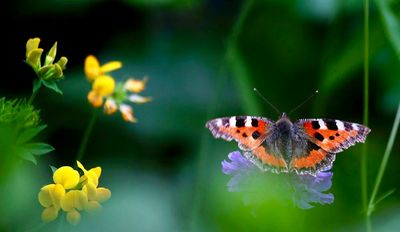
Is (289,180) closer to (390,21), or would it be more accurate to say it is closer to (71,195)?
(71,195)

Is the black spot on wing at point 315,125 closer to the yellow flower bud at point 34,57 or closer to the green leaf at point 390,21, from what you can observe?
the yellow flower bud at point 34,57

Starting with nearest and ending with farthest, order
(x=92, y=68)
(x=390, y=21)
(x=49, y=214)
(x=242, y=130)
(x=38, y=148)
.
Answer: (x=49, y=214), (x=38, y=148), (x=242, y=130), (x=92, y=68), (x=390, y=21)

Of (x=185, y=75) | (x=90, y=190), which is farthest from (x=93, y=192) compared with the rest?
(x=185, y=75)

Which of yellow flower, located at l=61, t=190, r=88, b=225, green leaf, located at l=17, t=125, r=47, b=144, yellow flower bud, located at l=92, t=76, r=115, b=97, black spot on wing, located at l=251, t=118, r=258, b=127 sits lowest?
yellow flower, located at l=61, t=190, r=88, b=225

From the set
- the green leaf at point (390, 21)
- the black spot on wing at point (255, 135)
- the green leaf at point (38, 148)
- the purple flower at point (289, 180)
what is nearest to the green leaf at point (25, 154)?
the green leaf at point (38, 148)

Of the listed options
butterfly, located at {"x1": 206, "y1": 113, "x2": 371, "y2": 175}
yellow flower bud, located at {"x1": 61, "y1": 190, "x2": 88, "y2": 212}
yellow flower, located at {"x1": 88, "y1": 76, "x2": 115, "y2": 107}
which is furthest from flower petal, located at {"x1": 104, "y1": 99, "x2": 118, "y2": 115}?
yellow flower bud, located at {"x1": 61, "y1": 190, "x2": 88, "y2": 212}

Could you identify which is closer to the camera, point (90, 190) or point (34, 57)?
point (90, 190)

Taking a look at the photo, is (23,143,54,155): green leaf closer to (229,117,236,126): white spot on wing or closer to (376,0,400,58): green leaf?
(229,117,236,126): white spot on wing
